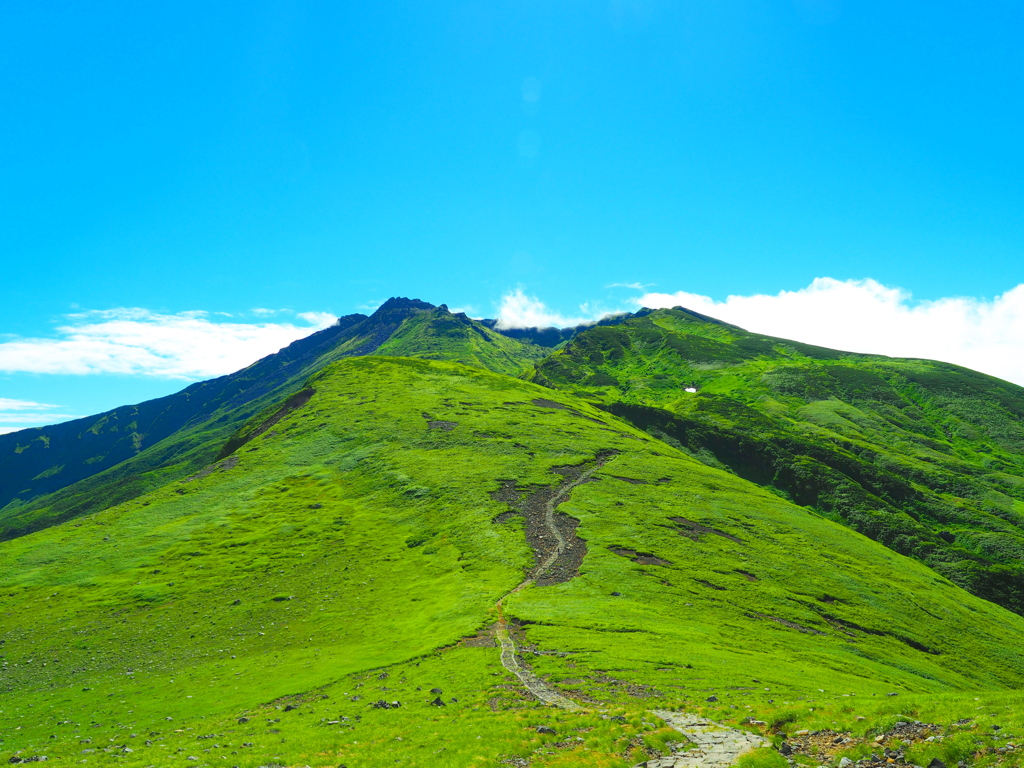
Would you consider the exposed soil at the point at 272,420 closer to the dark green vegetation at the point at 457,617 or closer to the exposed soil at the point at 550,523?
the dark green vegetation at the point at 457,617

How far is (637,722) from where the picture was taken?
2556 centimetres

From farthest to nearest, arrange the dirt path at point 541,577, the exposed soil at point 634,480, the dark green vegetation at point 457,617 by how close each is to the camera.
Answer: the exposed soil at point 634,480 < the dirt path at point 541,577 < the dark green vegetation at point 457,617

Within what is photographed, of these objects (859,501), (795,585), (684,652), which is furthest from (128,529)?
(859,501)

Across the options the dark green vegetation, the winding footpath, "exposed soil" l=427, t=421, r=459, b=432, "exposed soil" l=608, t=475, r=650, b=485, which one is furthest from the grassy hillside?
"exposed soil" l=427, t=421, r=459, b=432

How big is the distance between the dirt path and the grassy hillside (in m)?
1.21

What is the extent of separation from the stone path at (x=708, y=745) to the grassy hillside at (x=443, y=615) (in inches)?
71.0

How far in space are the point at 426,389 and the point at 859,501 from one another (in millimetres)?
134542

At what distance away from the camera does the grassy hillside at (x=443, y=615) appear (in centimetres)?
2898

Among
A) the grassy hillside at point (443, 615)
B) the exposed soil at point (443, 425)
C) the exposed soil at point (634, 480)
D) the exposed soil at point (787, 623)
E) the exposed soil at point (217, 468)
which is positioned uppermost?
the exposed soil at point (443, 425)

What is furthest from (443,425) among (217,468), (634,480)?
(634,480)

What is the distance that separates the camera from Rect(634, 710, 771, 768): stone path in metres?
20.5

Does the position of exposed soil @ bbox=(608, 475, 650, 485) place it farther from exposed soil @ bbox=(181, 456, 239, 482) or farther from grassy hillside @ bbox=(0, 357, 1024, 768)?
exposed soil @ bbox=(181, 456, 239, 482)

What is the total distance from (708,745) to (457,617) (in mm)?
32886

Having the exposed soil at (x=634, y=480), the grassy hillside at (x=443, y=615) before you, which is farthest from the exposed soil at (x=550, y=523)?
the exposed soil at (x=634, y=480)
